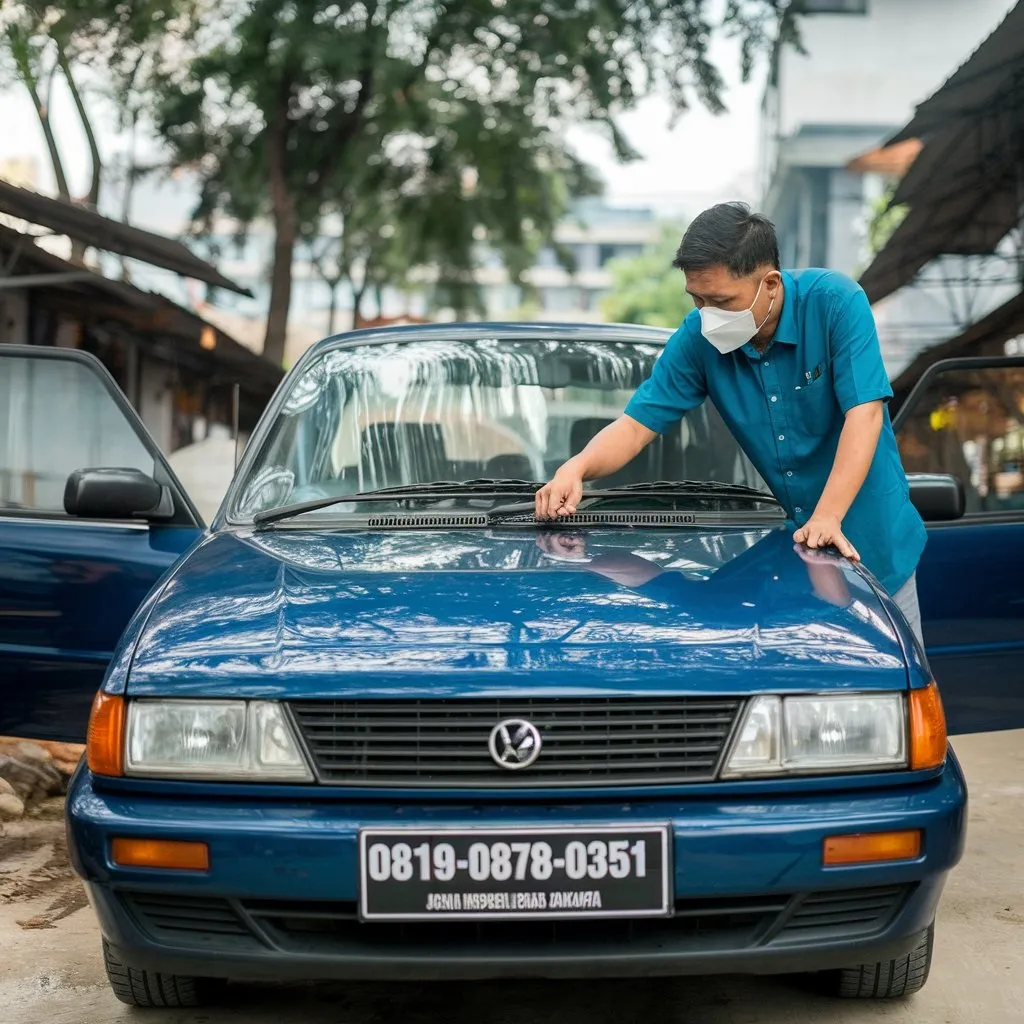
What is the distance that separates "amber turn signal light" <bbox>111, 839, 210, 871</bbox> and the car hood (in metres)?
0.28

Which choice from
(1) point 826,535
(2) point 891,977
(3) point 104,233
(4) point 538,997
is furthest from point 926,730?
(3) point 104,233

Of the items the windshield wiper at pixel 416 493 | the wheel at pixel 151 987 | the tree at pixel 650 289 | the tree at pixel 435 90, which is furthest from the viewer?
the tree at pixel 650 289

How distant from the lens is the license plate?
2934mm

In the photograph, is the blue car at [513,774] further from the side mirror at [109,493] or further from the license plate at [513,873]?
the side mirror at [109,493]

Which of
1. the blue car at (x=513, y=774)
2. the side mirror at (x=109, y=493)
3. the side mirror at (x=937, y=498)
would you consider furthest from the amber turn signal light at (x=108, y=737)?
the side mirror at (x=937, y=498)

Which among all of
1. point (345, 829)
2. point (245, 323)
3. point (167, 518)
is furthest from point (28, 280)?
point (245, 323)

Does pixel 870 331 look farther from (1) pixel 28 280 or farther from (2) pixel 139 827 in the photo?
(1) pixel 28 280

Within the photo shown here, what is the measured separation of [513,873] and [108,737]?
0.81 m

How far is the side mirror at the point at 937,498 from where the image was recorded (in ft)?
14.1

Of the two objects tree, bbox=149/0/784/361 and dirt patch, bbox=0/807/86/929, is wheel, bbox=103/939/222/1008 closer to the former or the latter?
dirt patch, bbox=0/807/86/929

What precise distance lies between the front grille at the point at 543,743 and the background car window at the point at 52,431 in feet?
7.24

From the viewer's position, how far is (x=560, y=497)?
12.8ft

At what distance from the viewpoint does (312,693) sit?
306 cm

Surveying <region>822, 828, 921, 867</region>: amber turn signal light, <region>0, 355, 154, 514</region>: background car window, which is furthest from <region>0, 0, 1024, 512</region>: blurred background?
<region>822, 828, 921, 867</region>: amber turn signal light
